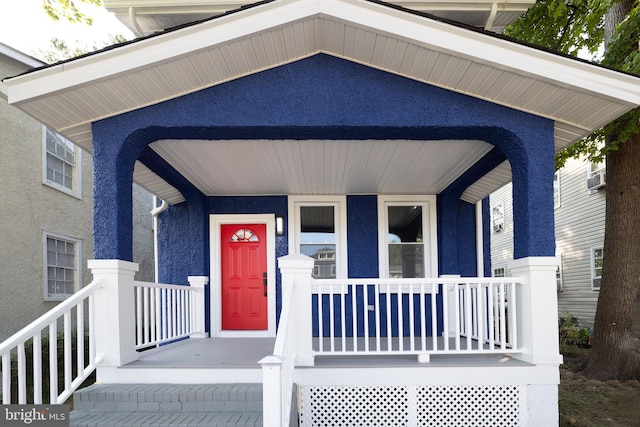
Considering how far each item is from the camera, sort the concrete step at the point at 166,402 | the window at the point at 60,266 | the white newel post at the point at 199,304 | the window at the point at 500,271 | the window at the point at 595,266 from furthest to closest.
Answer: the window at the point at 500,271
the window at the point at 595,266
the window at the point at 60,266
the white newel post at the point at 199,304
the concrete step at the point at 166,402

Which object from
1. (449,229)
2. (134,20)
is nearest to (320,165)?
(449,229)

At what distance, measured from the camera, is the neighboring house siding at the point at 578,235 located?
12898 mm

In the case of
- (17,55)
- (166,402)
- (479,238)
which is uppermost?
(17,55)

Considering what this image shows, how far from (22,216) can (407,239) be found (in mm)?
7709

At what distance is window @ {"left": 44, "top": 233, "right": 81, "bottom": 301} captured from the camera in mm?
10461

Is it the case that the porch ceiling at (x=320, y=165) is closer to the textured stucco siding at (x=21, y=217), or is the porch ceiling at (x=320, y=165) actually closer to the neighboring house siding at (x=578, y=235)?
the textured stucco siding at (x=21, y=217)

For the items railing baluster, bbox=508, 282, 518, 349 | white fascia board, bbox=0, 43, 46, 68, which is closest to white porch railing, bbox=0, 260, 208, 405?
railing baluster, bbox=508, 282, 518, 349

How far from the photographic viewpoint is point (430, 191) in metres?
7.77

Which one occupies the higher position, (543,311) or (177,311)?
(543,311)

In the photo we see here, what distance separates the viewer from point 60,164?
36.6 ft

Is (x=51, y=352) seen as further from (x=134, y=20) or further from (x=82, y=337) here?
(x=134, y=20)

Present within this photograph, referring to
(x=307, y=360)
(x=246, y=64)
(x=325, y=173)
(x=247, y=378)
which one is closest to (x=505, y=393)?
(x=307, y=360)

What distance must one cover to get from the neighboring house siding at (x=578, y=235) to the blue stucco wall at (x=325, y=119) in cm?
931

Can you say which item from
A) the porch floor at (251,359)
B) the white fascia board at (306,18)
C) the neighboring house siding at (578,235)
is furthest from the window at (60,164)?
the neighboring house siding at (578,235)
